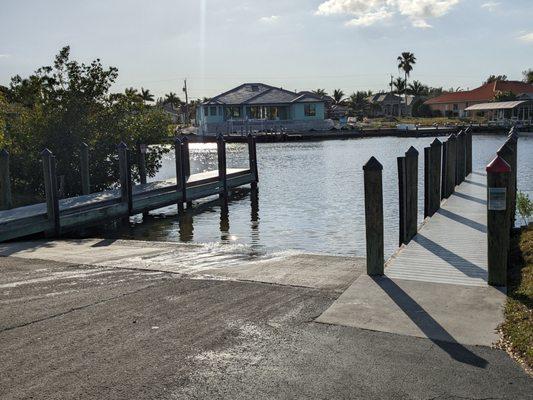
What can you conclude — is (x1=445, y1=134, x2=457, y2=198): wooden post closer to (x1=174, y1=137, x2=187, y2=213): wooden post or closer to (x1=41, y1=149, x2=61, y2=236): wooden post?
(x1=174, y1=137, x2=187, y2=213): wooden post

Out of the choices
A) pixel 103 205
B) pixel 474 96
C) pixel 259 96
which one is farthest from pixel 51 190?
pixel 474 96

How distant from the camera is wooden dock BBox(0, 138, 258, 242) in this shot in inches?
513

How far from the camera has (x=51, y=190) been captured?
13.2 m

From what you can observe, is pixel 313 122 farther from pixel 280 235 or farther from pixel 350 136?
pixel 280 235

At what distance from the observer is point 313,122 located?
81.4 metres

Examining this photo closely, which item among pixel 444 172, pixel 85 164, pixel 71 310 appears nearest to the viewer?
pixel 71 310

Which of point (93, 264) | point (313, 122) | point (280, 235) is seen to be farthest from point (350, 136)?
point (93, 264)

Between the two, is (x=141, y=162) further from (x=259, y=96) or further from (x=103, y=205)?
(x=259, y=96)

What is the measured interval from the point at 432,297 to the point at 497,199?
1400mm

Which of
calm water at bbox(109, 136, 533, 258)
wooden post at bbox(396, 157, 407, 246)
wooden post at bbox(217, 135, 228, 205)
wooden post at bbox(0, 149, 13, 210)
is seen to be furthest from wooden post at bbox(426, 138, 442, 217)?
wooden post at bbox(217, 135, 228, 205)

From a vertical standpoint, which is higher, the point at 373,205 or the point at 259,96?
the point at 259,96

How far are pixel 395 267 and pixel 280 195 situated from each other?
16.5 metres

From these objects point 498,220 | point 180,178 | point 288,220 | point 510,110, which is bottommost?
point 288,220

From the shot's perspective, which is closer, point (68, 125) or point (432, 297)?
point (432, 297)
